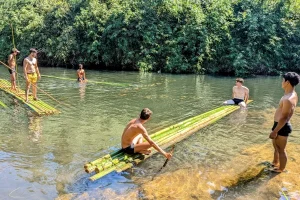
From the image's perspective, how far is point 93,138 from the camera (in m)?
8.35

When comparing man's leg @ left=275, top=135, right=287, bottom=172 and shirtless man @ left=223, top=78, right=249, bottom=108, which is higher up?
shirtless man @ left=223, top=78, right=249, bottom=108

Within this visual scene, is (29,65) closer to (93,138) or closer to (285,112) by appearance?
(93,138)

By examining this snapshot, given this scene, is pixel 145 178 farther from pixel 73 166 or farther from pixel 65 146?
pixel 65 146

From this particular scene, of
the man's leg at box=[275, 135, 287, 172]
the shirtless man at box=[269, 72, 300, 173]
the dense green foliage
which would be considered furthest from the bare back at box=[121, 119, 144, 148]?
the dense green foliage

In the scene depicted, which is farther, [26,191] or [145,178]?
[145,178]

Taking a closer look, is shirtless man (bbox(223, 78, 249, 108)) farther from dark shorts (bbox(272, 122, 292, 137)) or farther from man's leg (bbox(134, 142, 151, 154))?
man's leg (bbox(134, 142, 151, 154))

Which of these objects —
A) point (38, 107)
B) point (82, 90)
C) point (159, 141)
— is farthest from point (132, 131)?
point (82, 90)

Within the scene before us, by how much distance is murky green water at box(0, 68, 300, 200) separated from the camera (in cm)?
578

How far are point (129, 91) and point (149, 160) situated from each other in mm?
9555

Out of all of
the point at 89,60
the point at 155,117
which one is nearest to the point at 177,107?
the point at 155,117

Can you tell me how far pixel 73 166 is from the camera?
6500 mm

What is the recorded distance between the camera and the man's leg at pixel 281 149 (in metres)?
6.03

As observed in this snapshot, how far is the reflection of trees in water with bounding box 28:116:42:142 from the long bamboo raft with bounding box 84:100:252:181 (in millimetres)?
2652

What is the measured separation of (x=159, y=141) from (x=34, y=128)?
355 centimetres
